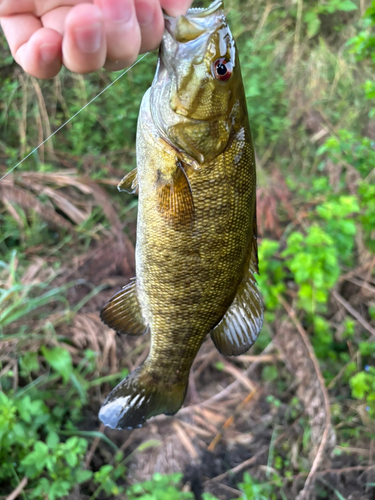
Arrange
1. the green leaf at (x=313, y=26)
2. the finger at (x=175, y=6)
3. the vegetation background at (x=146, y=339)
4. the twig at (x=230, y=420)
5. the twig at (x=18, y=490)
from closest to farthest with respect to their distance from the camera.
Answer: the finger at (x=175, y=6) < the twig at (x=18, y=490) < the vegetation background at (x=146, y=339) < the twig at (x=230, y=420) < the green leaf at (x=313, y=26)

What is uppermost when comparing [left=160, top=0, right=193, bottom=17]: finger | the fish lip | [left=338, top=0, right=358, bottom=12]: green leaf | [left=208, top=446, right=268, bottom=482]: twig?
[left=160, top=0, right=193, bottom=17]: finger

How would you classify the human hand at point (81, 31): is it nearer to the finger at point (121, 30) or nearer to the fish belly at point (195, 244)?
the finger at point (121, 30)

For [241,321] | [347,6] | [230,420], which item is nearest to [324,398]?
[230,420]

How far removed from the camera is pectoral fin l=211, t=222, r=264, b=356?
1122 mm

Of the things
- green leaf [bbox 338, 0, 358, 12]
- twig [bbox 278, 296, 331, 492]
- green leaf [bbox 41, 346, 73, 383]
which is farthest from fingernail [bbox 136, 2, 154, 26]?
green leaf [bbox 338, 0, 358, 12]

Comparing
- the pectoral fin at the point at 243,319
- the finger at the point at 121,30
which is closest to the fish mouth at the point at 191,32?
the finger at the point at 121,30

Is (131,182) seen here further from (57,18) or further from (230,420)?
(230,420)

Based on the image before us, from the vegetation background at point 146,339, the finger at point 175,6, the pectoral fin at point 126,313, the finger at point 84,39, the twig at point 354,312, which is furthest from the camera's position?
the twig at point 354,312

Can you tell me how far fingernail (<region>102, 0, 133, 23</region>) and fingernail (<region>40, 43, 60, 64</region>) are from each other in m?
0.14

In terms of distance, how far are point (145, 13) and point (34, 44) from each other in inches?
10.6

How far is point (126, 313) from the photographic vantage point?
4.09 ft

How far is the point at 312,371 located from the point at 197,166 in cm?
181

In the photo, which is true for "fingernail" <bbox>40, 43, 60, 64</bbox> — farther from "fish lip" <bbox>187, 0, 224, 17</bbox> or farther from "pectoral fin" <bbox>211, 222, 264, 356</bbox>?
"pectoral fin" <bbox>211, 222, 264, 356</bbox>

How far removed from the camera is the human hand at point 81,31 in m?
0.71
